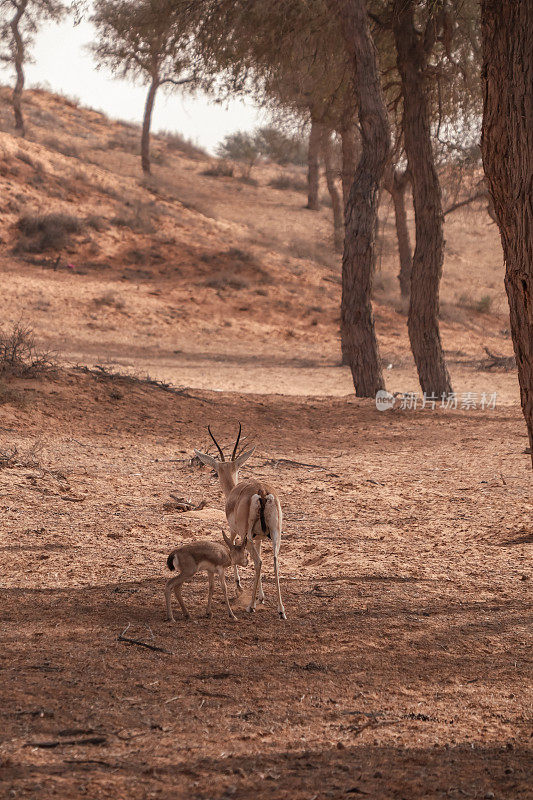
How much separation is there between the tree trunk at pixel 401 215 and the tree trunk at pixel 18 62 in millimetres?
18642

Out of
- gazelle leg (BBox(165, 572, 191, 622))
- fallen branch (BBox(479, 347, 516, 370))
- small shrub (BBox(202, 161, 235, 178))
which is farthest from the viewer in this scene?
small shrub (BBox(202, 161, 235, 178))

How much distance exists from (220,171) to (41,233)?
67.7 ft

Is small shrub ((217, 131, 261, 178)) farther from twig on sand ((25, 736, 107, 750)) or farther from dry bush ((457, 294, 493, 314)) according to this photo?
twig on sand ((25, 736, 107, 750))

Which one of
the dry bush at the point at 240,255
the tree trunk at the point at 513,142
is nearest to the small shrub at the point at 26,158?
the dry bush at the point at 240,255

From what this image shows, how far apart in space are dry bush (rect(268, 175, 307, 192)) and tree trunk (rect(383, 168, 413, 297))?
19.8 metres

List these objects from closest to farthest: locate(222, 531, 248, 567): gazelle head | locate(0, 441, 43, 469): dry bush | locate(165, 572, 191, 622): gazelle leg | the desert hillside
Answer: locate(165, 572, 191, 622): gazelle leg
locate(222, 531, 248, 567): gazelle head
locate(0, 441, 43, 469): dry bush
the desert hillside

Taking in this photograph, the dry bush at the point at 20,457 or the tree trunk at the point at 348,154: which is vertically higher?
the tree trunk at the point at 348,154

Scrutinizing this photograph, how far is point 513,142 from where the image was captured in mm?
4633

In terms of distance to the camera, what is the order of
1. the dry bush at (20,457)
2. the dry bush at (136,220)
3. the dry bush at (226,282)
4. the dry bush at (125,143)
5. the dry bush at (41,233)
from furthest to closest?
the dry bush at (125,143) < the dry bush at (136,220) < the dry bush at (226,282) < the dry bush at (41,233) < the dry bush at (20,457)

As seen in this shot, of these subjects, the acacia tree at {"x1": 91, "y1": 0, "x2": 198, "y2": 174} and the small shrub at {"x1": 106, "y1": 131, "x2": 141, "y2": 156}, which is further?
the small shrub at {"x1": 106, "y1": 131, "x2": 141, "y2": 156}

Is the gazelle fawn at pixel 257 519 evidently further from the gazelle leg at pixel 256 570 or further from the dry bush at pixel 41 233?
the dry bush at pixel 41 233

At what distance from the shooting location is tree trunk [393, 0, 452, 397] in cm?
1371

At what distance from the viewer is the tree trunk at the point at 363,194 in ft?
42.4

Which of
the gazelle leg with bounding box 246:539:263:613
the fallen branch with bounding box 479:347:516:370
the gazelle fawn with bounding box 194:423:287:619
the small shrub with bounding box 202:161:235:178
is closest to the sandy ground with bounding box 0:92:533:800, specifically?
the gazelle leg with bounding box 246:539:263:613
